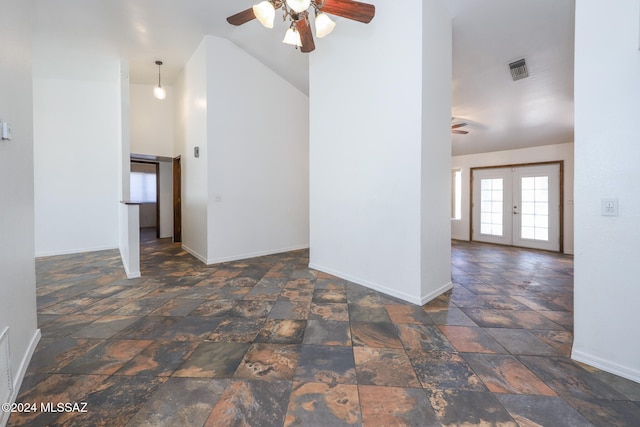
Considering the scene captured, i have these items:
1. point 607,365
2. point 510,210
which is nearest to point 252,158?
point 607,365

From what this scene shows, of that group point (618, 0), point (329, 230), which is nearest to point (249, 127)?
point (329, 230)

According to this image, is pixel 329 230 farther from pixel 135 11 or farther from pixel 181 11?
pixel 135 11

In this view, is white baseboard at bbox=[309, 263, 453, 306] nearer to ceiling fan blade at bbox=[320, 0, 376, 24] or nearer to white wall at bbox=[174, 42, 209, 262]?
white wall at bbox=[174, 42, 209, 262]

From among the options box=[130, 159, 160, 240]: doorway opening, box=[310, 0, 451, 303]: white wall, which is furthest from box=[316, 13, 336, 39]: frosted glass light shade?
box=[130, 159, 160, 240]: doorway opening

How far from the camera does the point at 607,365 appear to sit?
1.54m

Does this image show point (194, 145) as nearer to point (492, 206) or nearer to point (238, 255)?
point (238, 255)

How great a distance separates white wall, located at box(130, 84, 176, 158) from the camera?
5.45 metres

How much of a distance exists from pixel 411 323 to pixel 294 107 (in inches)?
174

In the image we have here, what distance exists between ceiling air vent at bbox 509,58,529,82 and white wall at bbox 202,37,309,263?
135 inches

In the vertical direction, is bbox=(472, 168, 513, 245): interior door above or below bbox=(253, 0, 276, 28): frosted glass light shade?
below

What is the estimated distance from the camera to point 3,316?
1296 mm

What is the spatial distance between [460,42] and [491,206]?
4.80 meters

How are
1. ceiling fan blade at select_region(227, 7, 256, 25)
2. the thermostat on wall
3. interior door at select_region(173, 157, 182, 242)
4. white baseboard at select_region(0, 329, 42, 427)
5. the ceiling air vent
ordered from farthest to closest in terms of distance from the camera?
interior door at select_region(173, 157, 182, 242)
the ceiling air vent
ceiling fan blade at select_region(227, 7, 256, 25)
the thermostat on wall
white baseboard at select_region(0, 329, 42, 427)

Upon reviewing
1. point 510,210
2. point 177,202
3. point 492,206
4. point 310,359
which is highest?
point 177,202
